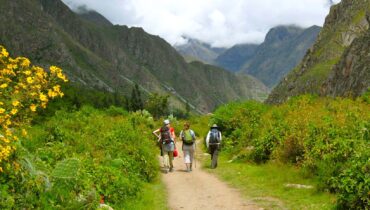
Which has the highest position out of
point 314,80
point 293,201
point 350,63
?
point 314,80

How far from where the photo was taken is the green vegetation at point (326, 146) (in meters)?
11.8

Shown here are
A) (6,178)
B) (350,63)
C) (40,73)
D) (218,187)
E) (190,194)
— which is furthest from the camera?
(350,63)

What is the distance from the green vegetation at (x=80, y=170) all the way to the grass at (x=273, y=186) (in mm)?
3311

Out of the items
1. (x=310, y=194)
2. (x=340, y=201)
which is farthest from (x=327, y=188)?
(x=340, y=201)

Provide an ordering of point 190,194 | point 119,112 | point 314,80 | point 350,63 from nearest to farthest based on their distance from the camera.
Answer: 1. point 190,194
2. point 119,112
3. point 350,63
4. point 314,80

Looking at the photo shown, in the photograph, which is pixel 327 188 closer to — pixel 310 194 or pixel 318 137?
pixel 310 194

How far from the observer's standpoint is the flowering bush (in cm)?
767

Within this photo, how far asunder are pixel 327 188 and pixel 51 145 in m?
9.16

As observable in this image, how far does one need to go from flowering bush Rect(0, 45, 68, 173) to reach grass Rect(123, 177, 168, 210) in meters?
6.46

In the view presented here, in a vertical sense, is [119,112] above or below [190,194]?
above

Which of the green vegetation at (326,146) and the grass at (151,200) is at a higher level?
the green vegetation at (326,146)

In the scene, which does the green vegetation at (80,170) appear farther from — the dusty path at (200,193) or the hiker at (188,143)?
the hiker at (188,143)

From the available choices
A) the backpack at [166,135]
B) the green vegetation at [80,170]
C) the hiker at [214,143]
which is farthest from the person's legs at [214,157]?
the green vegetation at [80,170]

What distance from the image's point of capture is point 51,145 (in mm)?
15656
